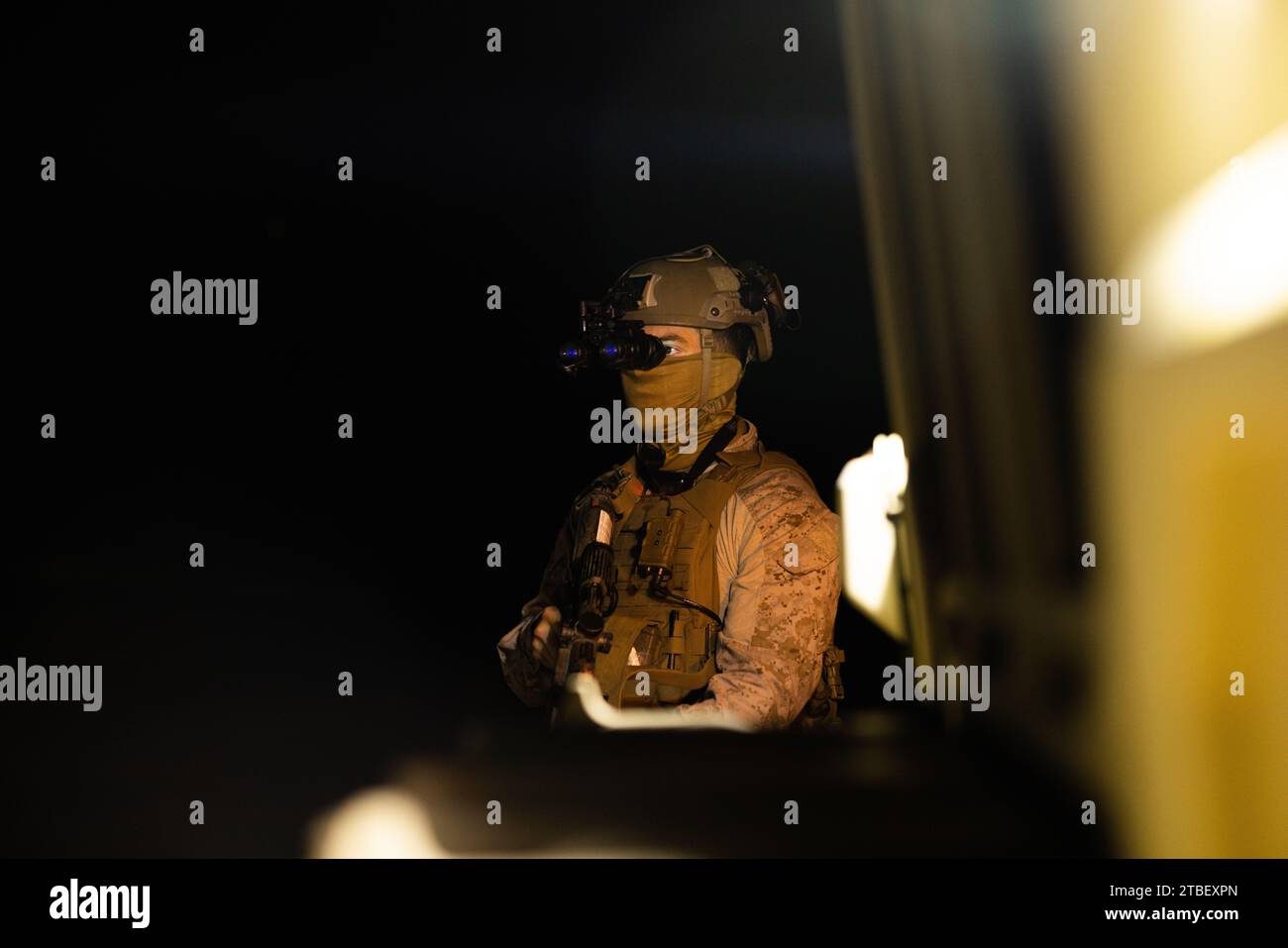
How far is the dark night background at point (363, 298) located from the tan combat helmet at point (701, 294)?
5 cm

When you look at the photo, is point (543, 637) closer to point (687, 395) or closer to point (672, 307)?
point (687, 395)

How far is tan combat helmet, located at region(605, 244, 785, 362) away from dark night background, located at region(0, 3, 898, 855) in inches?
1.9

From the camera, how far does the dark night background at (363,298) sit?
2783 mm

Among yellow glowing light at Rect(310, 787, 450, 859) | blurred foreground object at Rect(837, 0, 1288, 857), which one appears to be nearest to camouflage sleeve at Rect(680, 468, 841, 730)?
blurred foreground object at Rect(837, 0, 1288, 857)

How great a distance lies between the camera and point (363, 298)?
113 inches

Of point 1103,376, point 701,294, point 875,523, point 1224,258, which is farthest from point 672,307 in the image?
point 1224,258

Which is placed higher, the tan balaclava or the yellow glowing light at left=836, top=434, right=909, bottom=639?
the tan balaclava

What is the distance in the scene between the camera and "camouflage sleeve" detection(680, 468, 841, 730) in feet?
8.56

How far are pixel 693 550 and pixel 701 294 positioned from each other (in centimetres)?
54

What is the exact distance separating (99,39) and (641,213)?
1234 millimetres

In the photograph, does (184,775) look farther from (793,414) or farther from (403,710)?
(793,414)

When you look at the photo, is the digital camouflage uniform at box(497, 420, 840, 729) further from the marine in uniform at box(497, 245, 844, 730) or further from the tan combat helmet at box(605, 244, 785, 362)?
the tan combat helmet at box(605, 244, 785, 362)

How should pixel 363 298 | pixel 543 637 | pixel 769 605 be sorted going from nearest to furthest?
pixel 769 605
pixel 543 637
pixel 363 298
